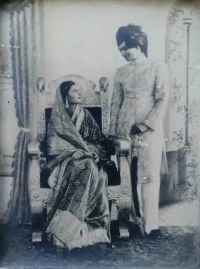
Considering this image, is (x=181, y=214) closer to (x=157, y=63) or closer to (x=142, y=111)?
(x=142, y=111)

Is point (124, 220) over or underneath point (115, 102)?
underneath

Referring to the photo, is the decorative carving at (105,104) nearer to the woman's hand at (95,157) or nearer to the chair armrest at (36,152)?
the woman's hand at (95,157)

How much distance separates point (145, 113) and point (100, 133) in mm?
189

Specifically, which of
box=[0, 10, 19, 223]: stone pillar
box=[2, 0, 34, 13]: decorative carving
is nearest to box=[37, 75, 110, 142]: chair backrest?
box=[0, 10, 19, 223]: stone pillar

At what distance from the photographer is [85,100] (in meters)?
2.07

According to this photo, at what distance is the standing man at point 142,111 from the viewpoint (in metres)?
2.06

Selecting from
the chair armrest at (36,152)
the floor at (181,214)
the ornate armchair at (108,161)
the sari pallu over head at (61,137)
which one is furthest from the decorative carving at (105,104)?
the floor at (181,214)

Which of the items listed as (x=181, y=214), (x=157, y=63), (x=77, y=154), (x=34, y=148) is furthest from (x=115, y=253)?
(x=157, y=63)

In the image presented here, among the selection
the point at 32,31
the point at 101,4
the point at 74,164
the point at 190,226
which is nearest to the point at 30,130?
the point at 74,164

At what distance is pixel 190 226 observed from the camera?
2.08 m

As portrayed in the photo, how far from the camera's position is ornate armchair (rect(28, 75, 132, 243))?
2062mm

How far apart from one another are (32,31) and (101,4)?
0.28 metres

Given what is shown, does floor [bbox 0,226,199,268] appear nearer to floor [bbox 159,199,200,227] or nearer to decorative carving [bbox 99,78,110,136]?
floor [bbox 159,199,200,227]

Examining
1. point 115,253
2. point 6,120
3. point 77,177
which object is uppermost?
point 6,120
